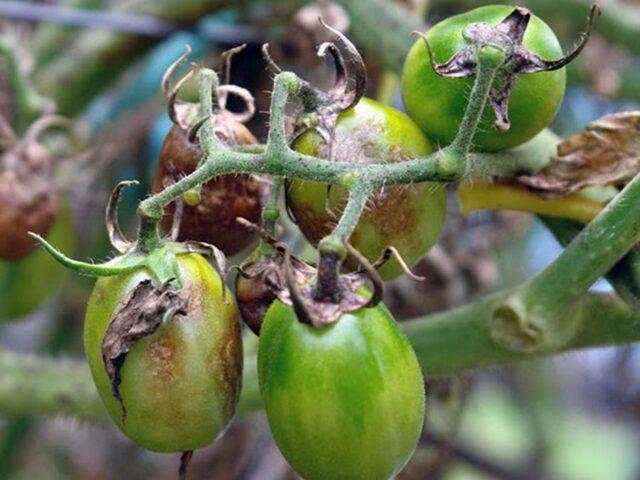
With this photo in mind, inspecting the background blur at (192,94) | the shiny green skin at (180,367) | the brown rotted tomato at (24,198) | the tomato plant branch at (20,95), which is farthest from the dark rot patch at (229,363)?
the tomato plant branch at (20,95)

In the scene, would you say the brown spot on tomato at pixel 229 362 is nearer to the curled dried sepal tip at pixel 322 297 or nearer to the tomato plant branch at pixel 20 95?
the curled dried sepal tip at pixel 322 297

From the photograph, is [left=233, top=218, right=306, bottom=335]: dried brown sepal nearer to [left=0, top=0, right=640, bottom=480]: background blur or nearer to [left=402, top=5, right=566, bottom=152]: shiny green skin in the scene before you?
[left=402, top=5, right=566, bottom=152]: shiny green skin

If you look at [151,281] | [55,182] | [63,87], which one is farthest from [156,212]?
[63,87]

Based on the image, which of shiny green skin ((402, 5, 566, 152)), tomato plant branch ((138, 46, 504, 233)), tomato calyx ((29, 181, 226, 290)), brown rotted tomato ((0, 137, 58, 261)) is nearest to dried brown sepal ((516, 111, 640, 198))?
shiny green skin ((402, 5, 566, 152))

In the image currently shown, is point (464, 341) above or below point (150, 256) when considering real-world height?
below

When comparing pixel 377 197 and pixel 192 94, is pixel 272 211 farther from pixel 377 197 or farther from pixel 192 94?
pixel 192 94

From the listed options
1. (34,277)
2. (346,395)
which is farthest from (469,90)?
(34,277)
